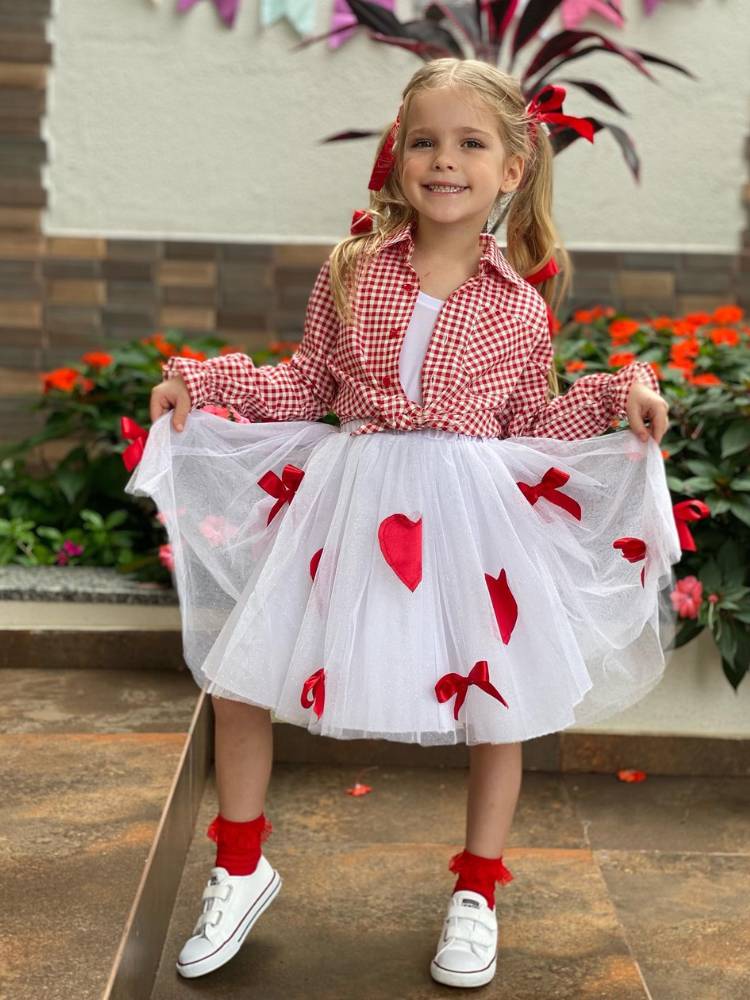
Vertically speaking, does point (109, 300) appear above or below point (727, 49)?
below

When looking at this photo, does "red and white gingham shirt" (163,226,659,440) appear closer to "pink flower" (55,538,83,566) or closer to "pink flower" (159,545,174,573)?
"pink flower" (159,545,174,573)

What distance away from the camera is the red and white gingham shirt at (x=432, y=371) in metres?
1.75

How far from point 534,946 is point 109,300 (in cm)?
234

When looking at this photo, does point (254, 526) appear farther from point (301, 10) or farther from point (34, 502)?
point (301, 10)

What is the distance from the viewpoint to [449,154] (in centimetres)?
171

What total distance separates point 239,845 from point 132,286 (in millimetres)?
2180

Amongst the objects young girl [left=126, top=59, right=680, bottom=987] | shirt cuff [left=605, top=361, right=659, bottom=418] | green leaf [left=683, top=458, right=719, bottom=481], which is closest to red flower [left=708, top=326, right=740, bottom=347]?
green leaf [left=683, top=458, right=719, bottom=481]

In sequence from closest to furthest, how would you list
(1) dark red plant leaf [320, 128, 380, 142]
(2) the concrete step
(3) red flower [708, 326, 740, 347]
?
(2) the concrete step < (3) red flower [708, 326, 740, 347] < (1) dark red plant leaf [320, 128, 380, 142]

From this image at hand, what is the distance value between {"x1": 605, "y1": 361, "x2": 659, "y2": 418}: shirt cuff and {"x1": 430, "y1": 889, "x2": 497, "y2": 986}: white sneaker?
71 centimetres

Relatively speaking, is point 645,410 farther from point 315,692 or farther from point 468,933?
point 468,933

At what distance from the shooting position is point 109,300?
3.63 meters

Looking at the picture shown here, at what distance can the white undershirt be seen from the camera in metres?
1.76

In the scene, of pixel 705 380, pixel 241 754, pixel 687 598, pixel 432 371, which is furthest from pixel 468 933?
pixel 705 380

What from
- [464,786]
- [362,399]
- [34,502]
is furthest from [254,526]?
[34,502]
